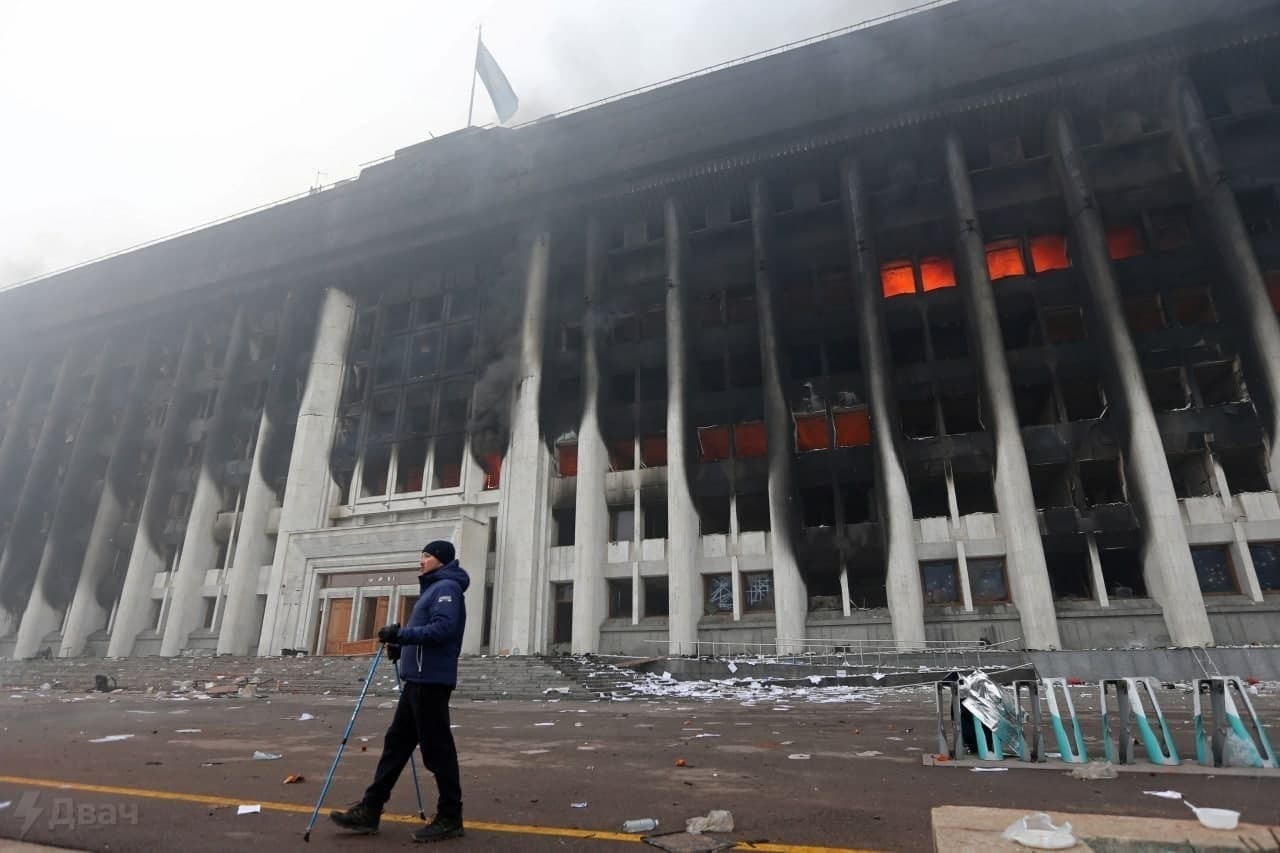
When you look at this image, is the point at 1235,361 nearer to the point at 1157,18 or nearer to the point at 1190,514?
the point at 1190,514

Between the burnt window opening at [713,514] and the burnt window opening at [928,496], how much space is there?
8.15m

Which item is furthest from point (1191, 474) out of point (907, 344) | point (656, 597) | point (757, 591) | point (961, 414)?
point (656, 597)

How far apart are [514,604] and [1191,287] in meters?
31.3

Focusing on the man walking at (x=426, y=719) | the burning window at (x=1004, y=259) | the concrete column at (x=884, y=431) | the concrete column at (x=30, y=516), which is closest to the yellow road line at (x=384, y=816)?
the man walking at (x=426, y=719)

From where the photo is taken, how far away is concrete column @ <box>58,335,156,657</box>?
39.5m

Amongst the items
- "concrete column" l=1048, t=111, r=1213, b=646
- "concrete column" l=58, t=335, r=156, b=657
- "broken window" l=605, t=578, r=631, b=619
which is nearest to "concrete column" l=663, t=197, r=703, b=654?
"broken window" l=605, t=578, r=631, b=619

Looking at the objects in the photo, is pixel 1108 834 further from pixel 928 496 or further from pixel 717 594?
pixel 928 496

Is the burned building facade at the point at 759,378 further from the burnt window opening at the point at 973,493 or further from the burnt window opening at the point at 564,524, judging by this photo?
the burnt window opening at the point at 564,524

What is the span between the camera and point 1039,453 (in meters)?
26.2

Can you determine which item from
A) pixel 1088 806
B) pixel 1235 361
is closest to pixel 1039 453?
pixel 1235 361

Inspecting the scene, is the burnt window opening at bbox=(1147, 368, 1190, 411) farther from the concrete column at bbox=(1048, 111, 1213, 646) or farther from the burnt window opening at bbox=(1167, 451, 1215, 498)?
the burnt window opening at bbox=(1167, 451, 1215, 498)

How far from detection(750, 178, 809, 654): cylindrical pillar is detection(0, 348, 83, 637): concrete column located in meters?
47.7

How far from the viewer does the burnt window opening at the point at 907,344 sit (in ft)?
102

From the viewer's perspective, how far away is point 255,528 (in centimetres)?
3691
